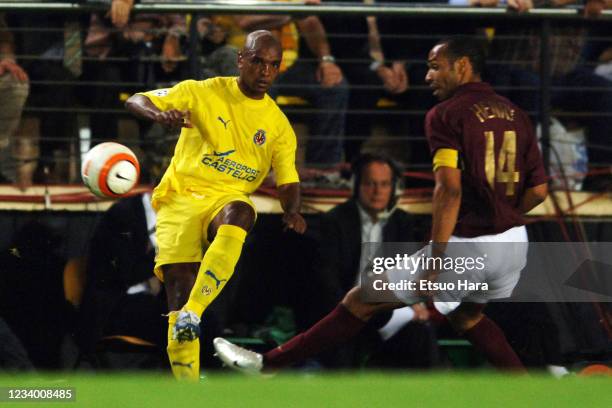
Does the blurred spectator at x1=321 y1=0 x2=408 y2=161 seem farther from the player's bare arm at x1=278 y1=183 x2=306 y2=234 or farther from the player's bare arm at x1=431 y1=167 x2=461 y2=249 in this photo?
the player's bare arm at x1=431 y1=167 x2=461 y2=249

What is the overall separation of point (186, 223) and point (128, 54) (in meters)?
2.40

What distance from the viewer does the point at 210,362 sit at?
353 inches

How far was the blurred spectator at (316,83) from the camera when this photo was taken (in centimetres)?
960

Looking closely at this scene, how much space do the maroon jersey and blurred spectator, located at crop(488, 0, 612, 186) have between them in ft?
7.04

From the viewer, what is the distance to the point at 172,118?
709cm

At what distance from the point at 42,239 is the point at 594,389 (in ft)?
15.2

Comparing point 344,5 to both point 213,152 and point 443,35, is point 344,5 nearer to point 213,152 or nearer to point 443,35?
point 443,35

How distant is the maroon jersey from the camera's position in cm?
744

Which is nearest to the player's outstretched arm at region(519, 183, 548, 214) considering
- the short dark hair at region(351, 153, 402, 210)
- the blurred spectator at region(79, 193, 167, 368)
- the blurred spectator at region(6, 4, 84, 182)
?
the short dark hair at region(351, 153, 402, 210)

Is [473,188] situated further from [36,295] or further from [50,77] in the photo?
[50,77]

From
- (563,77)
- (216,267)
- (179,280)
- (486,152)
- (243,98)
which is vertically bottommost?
(179,280)

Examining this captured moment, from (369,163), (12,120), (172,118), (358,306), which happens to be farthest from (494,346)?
(12,120)

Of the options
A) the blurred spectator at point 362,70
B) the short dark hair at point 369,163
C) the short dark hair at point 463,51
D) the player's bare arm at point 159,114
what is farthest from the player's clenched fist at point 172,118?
the blurred spectator at point 362,70

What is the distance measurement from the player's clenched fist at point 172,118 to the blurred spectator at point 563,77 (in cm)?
345
